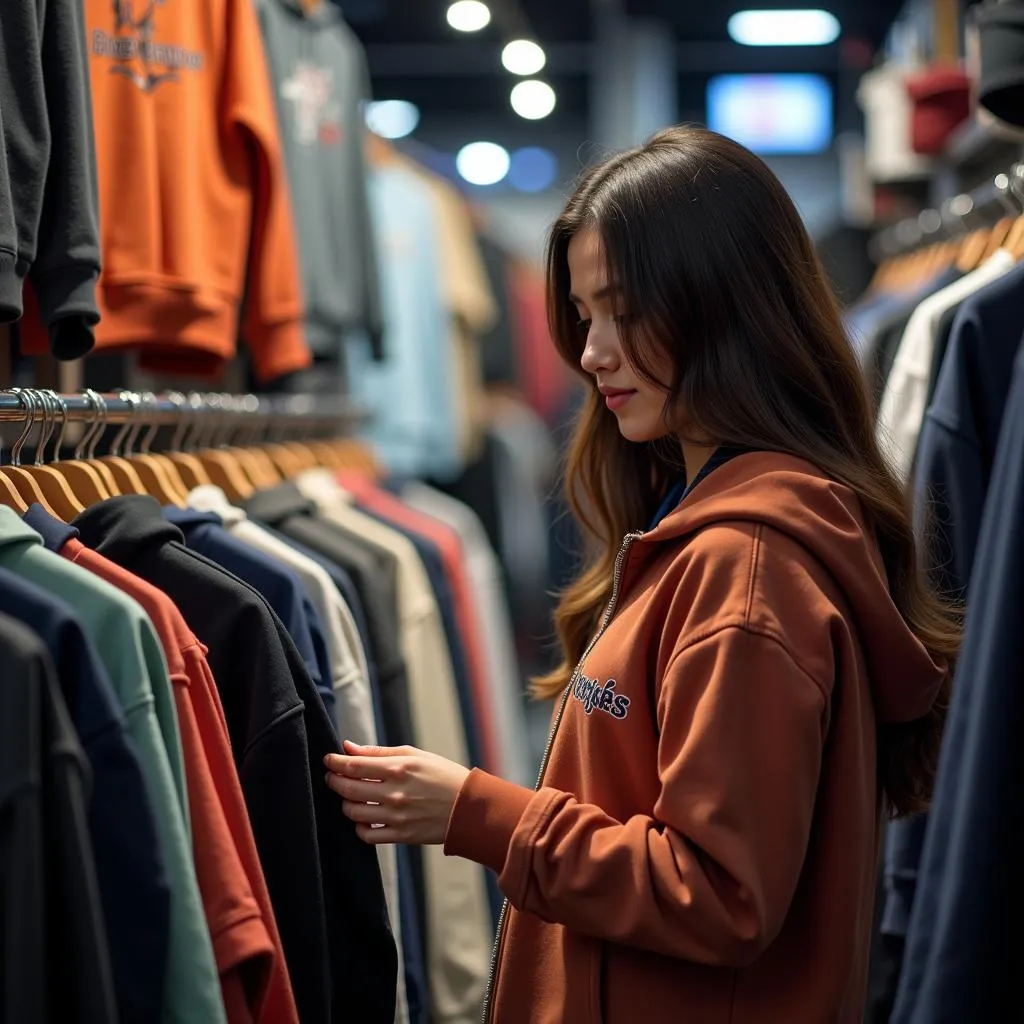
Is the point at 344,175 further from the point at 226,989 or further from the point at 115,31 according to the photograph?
the point at 226,989

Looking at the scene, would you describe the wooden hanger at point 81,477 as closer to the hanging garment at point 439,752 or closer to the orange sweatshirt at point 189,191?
the orange sweatshirt at point 189,191

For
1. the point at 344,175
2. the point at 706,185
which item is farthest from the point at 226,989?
the point at 344,175

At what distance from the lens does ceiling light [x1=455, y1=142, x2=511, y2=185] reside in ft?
28.7

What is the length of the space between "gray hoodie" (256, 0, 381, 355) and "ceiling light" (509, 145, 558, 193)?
19.1ft

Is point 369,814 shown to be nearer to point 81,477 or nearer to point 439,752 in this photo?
point 81,477

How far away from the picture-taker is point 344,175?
9.55 ft

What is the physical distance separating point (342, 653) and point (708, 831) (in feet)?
1.99

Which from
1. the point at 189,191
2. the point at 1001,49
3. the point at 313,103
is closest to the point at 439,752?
the point at 189,191

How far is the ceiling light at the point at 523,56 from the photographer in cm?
444

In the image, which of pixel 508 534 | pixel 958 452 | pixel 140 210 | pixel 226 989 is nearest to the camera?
pixel 226 989

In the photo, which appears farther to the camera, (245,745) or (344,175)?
(344,175)

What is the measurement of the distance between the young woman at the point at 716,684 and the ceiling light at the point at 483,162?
7.60 meters

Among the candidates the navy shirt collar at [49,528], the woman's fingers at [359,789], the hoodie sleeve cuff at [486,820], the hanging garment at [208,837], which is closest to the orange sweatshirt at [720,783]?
the hoodie sleeve cuff at [486,820]

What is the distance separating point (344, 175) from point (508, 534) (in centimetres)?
230
